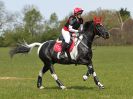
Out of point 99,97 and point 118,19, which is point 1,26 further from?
point 99,97

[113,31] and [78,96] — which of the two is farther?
[113,31]

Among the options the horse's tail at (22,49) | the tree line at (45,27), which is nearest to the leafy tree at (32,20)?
the tree line at (45,27)

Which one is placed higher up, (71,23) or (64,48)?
(71,23)

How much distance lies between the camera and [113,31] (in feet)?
391

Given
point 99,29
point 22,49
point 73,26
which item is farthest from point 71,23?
point 22,49

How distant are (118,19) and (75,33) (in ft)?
395

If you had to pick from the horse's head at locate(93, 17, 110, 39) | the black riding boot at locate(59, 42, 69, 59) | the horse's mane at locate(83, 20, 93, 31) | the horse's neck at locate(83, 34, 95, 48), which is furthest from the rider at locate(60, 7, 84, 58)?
the horse's head at locate(93, 17, 110, 39)

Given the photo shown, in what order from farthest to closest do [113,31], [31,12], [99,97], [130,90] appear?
[31,12], [113,31], [130,90], [99,97]

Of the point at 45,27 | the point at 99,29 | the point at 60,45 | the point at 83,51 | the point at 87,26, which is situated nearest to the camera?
the point at 83,51

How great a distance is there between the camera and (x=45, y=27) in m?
139

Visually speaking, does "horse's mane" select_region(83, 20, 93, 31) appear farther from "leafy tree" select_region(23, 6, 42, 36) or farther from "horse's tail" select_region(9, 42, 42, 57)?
"leafy tree" select_region(23, 6, 42, 36)

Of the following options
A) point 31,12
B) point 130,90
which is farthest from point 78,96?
point 31,12

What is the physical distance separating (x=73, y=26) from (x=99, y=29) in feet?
2.94

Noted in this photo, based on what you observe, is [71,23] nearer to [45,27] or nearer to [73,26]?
[73,26]
